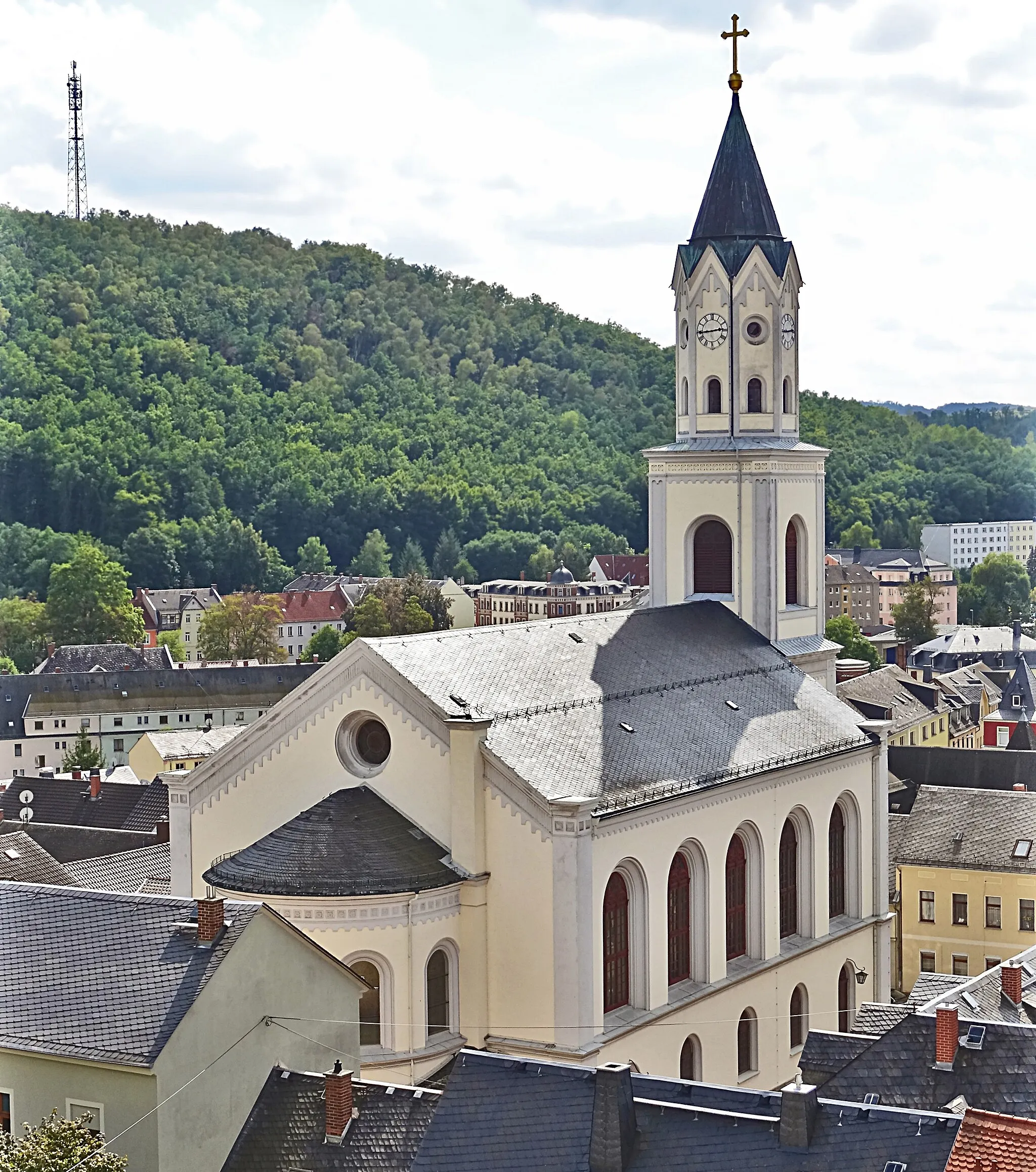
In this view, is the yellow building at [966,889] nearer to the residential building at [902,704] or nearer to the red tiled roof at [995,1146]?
the residential building at [902,704]

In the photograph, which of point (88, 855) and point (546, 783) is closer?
point (546, 783)

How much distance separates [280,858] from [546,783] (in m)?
4.82

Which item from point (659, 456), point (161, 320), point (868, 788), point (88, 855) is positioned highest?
point (161, 320)

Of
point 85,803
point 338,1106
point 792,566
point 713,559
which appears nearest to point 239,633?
point 85,803

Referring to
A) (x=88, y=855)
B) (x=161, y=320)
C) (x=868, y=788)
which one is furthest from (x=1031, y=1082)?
(x=161, y=320)

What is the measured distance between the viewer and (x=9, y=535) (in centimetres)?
11281

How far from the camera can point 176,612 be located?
480 ft

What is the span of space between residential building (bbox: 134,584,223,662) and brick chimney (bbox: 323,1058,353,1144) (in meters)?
121

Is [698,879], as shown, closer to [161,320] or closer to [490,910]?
[490,910]

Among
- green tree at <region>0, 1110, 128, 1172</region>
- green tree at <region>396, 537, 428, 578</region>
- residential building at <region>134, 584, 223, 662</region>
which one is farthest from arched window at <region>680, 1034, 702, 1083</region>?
green tree at <region>396, 537, 428, 578</region>

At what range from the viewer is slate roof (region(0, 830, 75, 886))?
45.0m

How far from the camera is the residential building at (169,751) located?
82.6 m

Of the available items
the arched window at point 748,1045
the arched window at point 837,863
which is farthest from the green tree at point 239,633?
the arched window at point 748,1045

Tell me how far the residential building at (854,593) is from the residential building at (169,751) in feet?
301
